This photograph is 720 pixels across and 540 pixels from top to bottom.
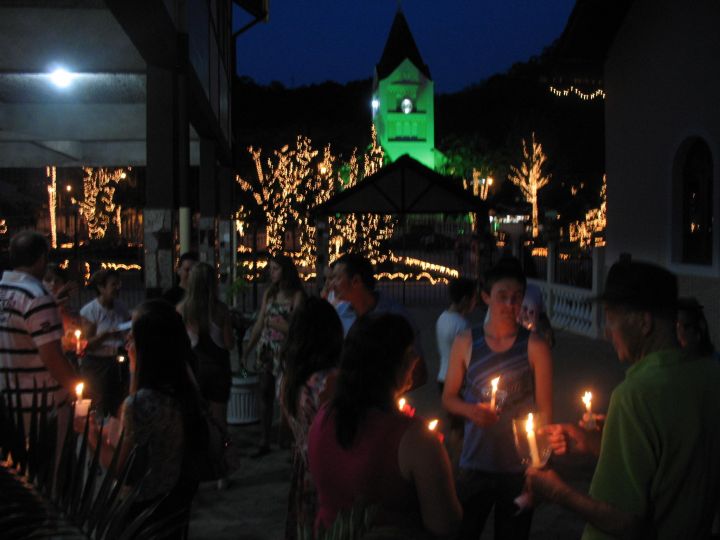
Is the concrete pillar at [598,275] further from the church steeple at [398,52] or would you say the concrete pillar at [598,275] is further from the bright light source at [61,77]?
the church steeple at [398,52]

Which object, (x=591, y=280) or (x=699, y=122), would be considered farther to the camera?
(x=591, y=280)

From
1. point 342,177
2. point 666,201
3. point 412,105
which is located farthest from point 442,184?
point 412,105

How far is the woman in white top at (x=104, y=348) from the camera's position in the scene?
24.2ft

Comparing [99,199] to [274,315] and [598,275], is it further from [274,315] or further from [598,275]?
[274,315]

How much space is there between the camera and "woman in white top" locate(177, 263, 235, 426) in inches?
252

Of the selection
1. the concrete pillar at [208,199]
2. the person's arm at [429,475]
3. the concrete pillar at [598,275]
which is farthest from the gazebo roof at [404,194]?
the person's arm at [429,475]

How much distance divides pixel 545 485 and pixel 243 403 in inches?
274

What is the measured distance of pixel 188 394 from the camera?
3.81 m

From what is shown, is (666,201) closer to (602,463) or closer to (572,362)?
(572,362)

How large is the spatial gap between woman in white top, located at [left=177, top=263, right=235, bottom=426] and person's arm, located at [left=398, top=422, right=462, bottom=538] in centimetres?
386

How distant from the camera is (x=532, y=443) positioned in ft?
8.75

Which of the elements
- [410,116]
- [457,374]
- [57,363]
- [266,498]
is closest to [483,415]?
[457,374]

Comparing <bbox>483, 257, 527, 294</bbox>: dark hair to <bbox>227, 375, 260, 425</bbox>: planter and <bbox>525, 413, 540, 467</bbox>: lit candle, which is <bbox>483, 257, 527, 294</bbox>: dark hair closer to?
<bbox>525, 413, 540, 467</bbox>: lit candle

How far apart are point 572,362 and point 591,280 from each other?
3.78 metres
